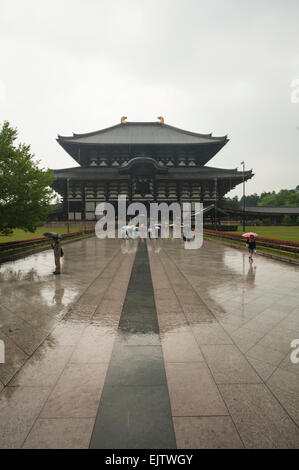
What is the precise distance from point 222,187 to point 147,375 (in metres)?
39.0

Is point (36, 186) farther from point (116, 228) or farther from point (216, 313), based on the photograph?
point (116, 228)

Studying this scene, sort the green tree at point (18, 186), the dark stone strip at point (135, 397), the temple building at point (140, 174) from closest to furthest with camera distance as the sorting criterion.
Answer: the dark stone strip at point (135, 397)
the green tree at point (18, 186)
the temple building at point (140, 174)

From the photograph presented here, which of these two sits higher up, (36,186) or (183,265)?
(36,186)

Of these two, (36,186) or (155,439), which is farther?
(36,186)

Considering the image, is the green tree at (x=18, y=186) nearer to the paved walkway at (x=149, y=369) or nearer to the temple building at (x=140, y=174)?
the paved walkway at (x=149, y=369)

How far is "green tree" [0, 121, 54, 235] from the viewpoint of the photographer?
10828 mm

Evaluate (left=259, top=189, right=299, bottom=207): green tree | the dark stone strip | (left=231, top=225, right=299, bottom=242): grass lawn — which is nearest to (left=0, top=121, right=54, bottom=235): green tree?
the dark stone strip

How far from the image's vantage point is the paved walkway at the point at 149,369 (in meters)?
2.10

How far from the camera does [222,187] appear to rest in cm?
3844

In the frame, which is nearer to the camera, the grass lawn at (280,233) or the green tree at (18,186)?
the green tree at (18,186)

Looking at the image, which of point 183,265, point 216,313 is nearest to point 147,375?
point 216,313

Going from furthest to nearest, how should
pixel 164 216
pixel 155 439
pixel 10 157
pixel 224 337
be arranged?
pixel 164 216 < pixel 10 157 < pixel 224 337 < pixel 155 439

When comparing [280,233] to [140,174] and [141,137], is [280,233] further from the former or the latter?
[141,137]

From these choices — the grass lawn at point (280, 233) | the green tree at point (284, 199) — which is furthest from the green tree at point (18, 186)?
the green tree at point (284, 199)
